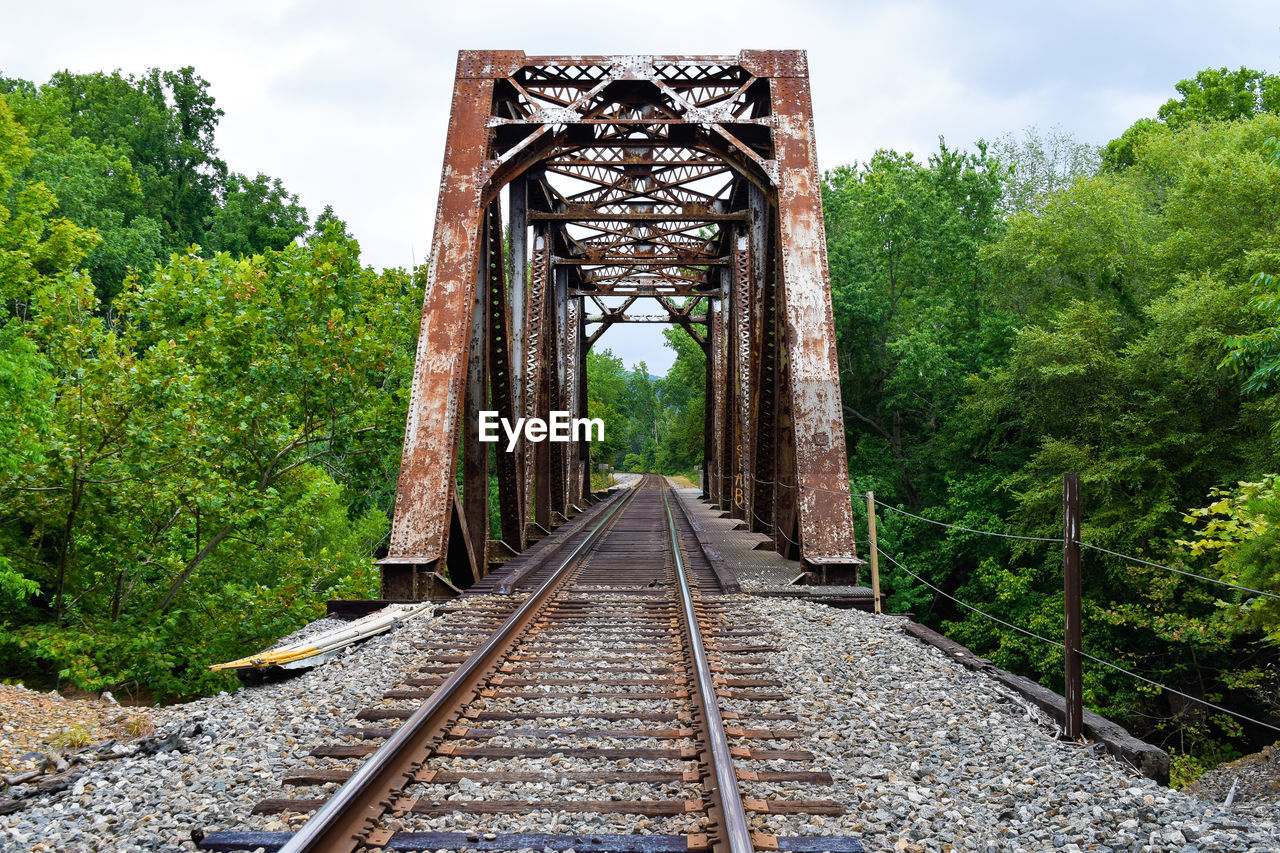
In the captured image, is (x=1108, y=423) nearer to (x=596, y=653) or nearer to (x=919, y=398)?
(x=919, y=398)

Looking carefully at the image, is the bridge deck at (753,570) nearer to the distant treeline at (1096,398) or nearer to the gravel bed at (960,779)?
the gravel bed at (960,779)

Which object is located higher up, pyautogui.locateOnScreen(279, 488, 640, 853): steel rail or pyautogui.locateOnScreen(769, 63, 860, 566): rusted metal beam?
pyautogui.locateOnScreen(769, 63, 860, 566): rusted metal beam

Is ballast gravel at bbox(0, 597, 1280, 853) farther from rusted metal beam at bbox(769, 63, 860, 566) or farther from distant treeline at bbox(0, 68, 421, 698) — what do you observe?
distant treeline at bbox(0, 68, 421, 698)

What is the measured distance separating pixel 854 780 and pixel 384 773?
1979mm

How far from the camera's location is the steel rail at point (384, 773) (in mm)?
2701

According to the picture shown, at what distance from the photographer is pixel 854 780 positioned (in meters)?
3.43

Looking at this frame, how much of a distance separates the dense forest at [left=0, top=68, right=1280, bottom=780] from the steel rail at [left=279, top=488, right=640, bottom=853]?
24.3 ft

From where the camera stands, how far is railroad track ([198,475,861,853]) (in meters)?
2.82

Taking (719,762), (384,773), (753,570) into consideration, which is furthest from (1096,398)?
(384,773)

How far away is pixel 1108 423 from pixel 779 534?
35.6 ft

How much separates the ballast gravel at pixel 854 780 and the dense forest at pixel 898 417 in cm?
591

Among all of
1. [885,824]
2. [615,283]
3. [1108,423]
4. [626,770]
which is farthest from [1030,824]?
[615,283]

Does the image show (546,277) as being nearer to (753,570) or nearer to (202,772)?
(753,570)

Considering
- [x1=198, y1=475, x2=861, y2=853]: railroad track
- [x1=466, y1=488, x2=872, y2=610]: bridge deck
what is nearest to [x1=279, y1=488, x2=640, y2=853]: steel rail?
[x1=198, y1=475, x2=861, y2=853]: railroad track
